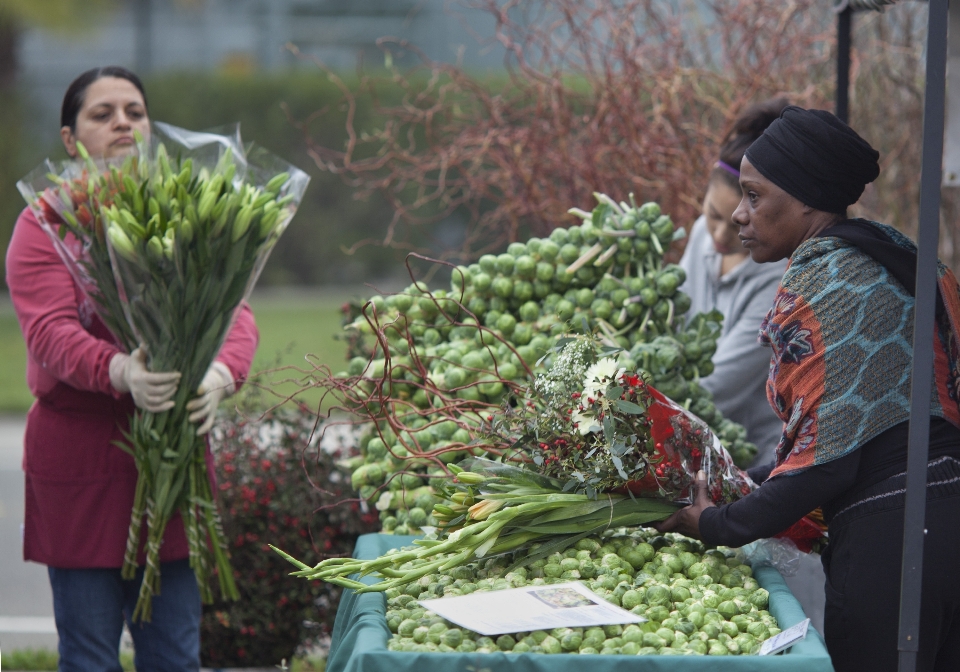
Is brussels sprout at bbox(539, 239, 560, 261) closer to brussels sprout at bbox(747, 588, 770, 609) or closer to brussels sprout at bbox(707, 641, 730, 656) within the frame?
brussels sprout at bbox(747, 588, 770, 609)

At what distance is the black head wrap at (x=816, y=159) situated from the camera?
215 cm

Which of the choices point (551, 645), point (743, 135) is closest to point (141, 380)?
point (551, 645)

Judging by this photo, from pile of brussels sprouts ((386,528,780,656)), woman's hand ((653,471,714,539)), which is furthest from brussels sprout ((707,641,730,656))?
woman's hand ((653,471,714,539))

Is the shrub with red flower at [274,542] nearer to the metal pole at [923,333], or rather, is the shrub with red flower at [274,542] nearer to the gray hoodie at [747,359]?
the gray hoodie at [747,359]

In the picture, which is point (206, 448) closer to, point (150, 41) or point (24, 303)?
point (24, 303)

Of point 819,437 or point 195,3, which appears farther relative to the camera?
point 195,3

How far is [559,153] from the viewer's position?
15.9 ft

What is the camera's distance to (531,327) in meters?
3.04

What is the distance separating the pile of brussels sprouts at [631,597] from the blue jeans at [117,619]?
3.58ft

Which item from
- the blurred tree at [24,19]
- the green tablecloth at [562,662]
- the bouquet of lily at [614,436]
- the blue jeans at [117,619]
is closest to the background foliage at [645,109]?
the blue jeans at [117,619]

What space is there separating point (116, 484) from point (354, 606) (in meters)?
1.07

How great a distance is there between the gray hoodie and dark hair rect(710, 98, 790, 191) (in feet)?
0.97

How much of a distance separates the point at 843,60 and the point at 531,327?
1.51 meters

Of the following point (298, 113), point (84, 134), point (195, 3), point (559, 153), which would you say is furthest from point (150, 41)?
point (84, 134)
